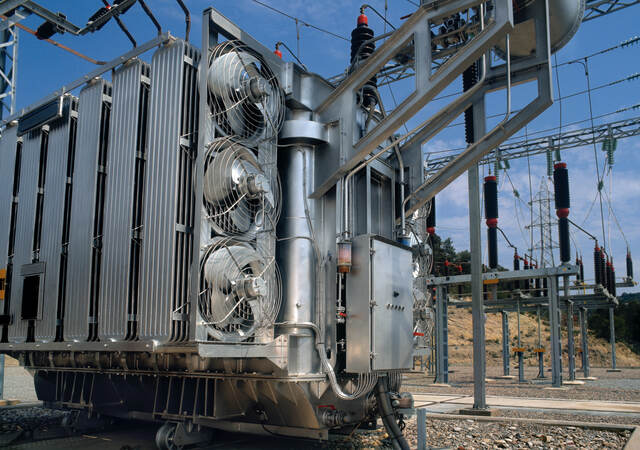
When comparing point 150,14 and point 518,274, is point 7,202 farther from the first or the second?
point 518,274

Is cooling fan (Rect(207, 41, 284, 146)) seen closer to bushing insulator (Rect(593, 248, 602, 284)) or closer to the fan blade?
the fan blade

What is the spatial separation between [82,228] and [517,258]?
22.5m

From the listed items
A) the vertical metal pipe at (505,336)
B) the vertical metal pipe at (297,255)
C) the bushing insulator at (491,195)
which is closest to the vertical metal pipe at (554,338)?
the vertical metal pipe at (505,336)

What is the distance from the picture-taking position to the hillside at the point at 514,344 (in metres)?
45.1

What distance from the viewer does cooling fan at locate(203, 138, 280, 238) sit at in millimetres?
6500

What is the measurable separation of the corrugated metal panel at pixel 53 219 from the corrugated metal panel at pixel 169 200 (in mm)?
2161

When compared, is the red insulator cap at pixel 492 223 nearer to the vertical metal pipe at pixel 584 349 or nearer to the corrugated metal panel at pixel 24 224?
the vertical metal pipe at pixel 584 349

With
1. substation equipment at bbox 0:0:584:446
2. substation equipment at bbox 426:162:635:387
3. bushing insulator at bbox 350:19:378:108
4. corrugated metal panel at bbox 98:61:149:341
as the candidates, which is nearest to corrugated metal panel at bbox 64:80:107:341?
substation equipment at bbox 0:0:584:446

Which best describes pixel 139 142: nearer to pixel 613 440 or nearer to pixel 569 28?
pixel 569 28

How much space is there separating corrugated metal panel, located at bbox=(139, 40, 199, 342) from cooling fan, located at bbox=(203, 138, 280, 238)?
27 cm

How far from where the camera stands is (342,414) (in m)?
7.02

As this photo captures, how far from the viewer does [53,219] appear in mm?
8383

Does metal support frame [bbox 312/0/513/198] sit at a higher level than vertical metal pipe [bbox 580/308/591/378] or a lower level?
higher

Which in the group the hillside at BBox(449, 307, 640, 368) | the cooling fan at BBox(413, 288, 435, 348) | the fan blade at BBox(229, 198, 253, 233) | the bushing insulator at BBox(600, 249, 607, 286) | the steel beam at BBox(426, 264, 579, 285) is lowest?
the hillside at BBox(449, 307, 640, 368)
